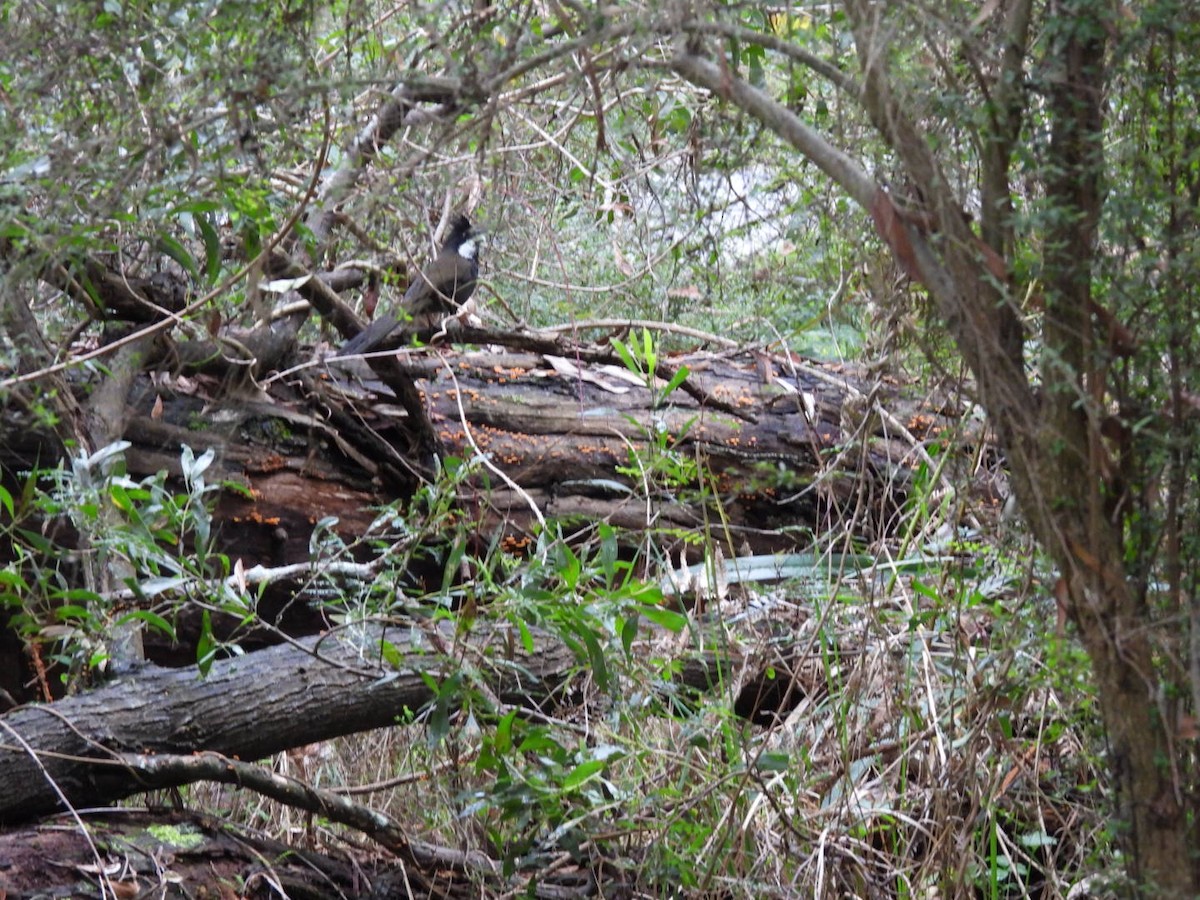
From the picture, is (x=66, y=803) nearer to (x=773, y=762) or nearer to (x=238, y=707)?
(x=238, y=707)

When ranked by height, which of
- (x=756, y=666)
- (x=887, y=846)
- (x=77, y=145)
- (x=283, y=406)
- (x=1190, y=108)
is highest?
(x=77, y=145)

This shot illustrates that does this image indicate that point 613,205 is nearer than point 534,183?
Yes

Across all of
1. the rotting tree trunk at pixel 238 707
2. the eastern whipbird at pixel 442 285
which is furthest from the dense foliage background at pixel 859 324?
the eastern whipbird at pixel 442 285

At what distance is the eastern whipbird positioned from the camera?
3.29 metres

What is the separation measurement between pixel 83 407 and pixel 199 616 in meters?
0.60

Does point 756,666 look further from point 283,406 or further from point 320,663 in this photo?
point 283,406

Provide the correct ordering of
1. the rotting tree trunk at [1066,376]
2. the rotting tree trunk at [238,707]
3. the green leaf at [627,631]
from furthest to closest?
the rotting tree trunk at [238,707] < the green leaf at [627,631] < the rotting tree trunk at [1066,376]

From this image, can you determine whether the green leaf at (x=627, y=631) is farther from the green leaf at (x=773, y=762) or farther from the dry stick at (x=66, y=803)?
the dry stick at (x=66, y=803)

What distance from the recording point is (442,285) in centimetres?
334

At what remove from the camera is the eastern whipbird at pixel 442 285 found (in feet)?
10.8

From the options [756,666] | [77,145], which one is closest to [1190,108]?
[77,145]

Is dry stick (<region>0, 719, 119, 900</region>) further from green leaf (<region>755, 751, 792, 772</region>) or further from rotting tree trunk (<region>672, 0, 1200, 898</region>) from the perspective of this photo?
rotting tree trunk (<region>672, 0, 1200, 898</region>)

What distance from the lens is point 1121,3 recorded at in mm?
1046

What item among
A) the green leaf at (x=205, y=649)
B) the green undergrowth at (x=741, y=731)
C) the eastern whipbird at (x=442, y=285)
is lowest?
the green undergrowth at (x=741, y=731)
